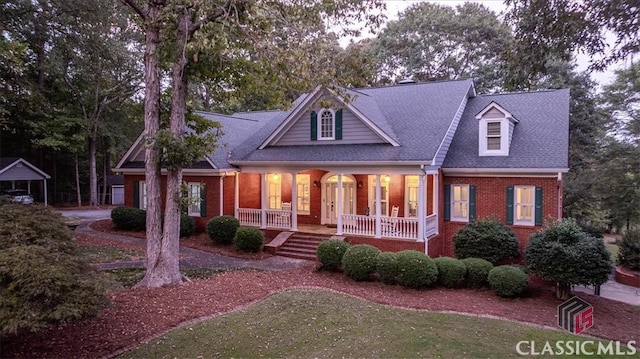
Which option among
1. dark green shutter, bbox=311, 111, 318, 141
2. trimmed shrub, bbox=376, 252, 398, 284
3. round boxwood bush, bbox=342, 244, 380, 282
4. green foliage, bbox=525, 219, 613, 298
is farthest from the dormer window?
green foliage, bbox=525, 219, 613, 298

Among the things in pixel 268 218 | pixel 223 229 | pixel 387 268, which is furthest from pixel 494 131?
pixel 223 229

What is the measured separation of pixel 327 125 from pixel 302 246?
5.34 metres

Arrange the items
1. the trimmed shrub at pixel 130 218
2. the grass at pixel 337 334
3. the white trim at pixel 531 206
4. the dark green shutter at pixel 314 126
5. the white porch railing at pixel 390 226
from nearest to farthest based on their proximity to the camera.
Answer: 1. the grass at pixel 337 334
2. the white trim at pixel 531 206
3. the white porch railing at pixel 390 226
4. the dark green shutter at pixel 314 126
5. the trimmed shrub at pixel 130 218

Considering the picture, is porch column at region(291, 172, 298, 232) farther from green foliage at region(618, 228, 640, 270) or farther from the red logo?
green foliage at region(618, 228, 640, 270)

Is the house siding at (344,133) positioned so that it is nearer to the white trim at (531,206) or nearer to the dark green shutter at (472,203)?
the dark green shutter at (472,203)

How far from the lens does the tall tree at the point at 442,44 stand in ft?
98.0

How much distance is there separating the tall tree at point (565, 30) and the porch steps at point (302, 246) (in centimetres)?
914

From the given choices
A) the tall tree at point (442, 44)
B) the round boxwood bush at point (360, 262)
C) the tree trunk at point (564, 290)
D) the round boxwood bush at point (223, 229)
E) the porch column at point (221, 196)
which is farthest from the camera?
the tall tree at point (442, 44)

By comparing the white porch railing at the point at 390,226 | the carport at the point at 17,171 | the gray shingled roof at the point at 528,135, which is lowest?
the white porch railing at the point at 390,226

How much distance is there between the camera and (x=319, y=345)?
750 centimetres

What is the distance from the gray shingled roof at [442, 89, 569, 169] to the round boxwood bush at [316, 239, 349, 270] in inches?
231

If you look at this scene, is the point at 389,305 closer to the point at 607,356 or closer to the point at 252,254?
the point at 607,356

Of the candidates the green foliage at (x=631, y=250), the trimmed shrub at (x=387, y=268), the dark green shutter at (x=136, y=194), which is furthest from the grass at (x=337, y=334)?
the dark green shutter at (x=136, y=194)

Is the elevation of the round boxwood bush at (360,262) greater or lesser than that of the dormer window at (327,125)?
lesser
